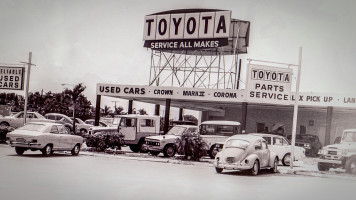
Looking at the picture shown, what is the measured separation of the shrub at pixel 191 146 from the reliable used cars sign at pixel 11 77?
6601mm

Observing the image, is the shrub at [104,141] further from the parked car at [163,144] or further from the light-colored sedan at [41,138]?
the light-colored sedan at [41,138]

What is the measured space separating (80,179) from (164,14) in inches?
609

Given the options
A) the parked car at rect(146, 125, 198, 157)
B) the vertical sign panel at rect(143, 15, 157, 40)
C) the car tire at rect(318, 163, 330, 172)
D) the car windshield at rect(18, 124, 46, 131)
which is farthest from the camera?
the vertical sign panel at rect(143, 15, 157, 40)

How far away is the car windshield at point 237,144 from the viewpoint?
13.6 metres

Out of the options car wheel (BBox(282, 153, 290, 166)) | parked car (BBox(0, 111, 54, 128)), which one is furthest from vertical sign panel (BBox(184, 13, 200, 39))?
car wheel (BBox(282, 153, 290, 166))

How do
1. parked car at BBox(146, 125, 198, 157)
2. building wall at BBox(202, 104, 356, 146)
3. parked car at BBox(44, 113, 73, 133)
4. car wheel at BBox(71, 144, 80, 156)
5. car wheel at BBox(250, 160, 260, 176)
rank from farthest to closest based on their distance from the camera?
building wall at BBox(202, 104, 356, 146) < parked car at BBox(44, 113, 73, 133) < parked car at BBox(146, 125, 198, 157) < car wheel at BBox(71, 144, 80, 156) < car wheel at BBox(250, 160, 260, 176)

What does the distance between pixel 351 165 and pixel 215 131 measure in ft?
20.5

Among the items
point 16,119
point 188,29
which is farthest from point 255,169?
point 16,119

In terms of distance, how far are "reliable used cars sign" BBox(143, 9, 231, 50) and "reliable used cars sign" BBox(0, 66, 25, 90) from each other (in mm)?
10250

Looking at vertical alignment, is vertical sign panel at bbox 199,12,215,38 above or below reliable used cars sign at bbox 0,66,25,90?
above

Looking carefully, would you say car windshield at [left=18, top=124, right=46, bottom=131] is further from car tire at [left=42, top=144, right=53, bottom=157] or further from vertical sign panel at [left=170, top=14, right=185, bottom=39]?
vertical sign panel at [left=170, top=14, right=185, bottom=39]

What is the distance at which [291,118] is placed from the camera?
2764cm

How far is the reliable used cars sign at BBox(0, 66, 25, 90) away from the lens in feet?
49.8

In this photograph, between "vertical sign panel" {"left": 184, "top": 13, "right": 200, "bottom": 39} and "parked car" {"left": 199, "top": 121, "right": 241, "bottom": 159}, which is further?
"vertical sign panel" {"left": 184, "top": 13, "right": 200, "bottom": 39}
